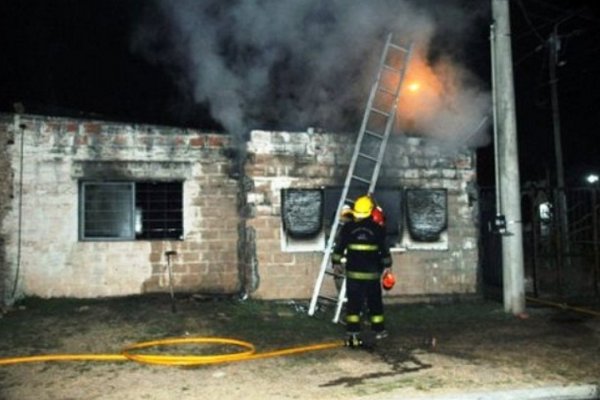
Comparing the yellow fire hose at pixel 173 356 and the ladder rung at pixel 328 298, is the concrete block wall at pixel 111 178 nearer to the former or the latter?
the ladder rung at pixel 328 298

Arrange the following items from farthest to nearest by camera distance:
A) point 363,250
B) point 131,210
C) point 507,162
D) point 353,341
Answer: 1. point 131,210
2. point 507,162
3. point 363,250
4. point 353,341

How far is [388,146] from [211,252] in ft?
11.6

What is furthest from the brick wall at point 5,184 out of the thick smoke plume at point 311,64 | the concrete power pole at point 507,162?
the concrete power pole at point 507,162

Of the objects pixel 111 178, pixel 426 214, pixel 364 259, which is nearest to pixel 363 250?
pixel 364 259

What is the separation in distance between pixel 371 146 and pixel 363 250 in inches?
129

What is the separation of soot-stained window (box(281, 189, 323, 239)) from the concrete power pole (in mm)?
2868

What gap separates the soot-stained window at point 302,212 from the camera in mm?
9531

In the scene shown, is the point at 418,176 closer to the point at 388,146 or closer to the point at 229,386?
the point at 388,146

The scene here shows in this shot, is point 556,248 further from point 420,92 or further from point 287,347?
point 287,347

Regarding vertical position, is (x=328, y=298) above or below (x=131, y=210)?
below

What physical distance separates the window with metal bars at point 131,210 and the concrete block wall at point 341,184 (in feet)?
4.64

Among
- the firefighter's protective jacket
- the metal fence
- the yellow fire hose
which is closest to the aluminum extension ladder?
the firefighter's protective jacket

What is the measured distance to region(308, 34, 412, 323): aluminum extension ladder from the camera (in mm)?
8734

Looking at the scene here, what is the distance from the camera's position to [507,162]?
8820 millimetres
